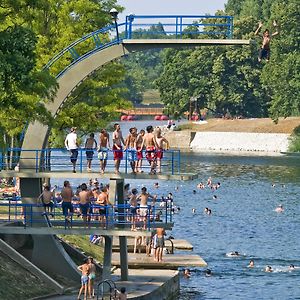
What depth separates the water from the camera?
193 feet

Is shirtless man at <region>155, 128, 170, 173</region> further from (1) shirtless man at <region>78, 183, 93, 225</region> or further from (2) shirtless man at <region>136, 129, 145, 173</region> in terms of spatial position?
(1) shirtless man at <region>78, 183, 93, 225</region>

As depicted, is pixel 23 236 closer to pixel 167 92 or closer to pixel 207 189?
pixel 207 189

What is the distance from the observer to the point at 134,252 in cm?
5700

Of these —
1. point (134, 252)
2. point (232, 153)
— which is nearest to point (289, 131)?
point (232, 153)

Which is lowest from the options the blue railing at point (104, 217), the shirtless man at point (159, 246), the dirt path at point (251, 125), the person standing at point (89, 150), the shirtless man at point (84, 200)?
the shirtless man at point (159, 246)

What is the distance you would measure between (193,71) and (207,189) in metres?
82.0

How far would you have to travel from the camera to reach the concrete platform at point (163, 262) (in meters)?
52.3

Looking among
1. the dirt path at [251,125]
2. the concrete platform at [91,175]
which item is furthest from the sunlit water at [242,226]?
A: the dirt path at [251,125]

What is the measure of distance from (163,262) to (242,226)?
33.0 metres

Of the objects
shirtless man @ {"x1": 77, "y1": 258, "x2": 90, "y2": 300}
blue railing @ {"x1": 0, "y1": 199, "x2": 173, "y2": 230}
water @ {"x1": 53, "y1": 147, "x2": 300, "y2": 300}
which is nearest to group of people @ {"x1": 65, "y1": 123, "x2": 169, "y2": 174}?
blue railing @ {"x1": 0, "y1": 199, "x2": 173, "y2": 230}

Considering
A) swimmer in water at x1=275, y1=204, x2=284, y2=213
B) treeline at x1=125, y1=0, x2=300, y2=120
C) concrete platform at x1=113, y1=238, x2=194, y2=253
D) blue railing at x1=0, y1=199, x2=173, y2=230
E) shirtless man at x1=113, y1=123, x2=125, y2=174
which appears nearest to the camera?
blue railing at x1=0, y1=199, x2=173, y2=230

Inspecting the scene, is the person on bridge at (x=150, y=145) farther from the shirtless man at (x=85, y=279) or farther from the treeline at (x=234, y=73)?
the treeline at (x=234, y=73)

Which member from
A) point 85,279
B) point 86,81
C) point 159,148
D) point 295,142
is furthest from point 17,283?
point 295,142

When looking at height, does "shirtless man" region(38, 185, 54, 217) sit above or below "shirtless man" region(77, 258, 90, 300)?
above
